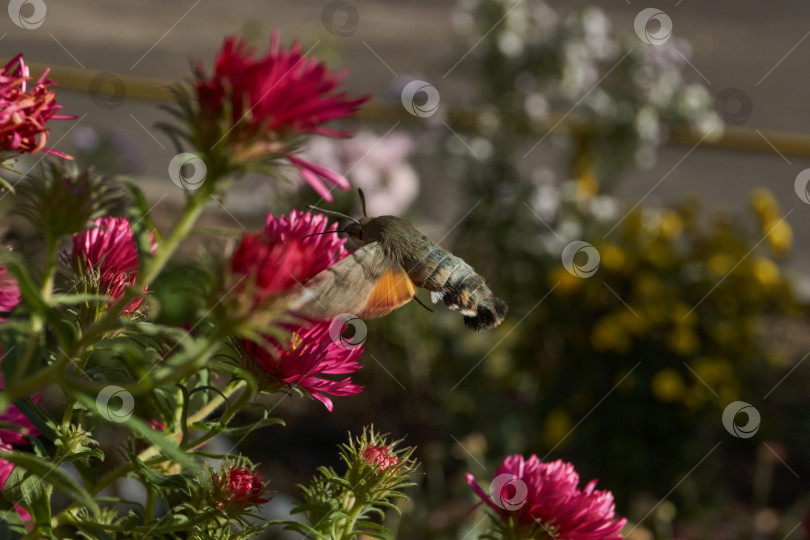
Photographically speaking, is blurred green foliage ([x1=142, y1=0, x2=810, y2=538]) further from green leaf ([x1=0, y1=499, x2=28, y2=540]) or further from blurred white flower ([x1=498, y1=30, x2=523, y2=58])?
green leaf ([x1=0, y1=499, x2=28, y2=540])

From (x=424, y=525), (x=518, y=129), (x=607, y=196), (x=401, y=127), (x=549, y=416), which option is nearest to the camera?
(x=424, y=525)

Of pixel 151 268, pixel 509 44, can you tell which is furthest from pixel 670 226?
pixel 151 268

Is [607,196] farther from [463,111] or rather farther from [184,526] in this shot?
[184,526]

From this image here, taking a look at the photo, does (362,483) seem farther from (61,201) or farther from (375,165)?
(375,165)

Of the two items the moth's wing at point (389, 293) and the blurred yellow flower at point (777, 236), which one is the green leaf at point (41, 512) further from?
the blurred yellow flower at point (777, 236)

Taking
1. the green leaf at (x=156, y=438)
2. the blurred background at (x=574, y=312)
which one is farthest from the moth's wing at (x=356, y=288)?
the blurred background at (x=574, y=312)

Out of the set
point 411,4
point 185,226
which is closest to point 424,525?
point 185,226

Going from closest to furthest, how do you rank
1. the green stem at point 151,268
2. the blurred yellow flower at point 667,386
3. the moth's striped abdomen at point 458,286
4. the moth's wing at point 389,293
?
the green stem at point 151,268, the moth's wing at point 389,293, the moth's striped abdomen at point 458,286, the blurred yellow flower at point 667,386
